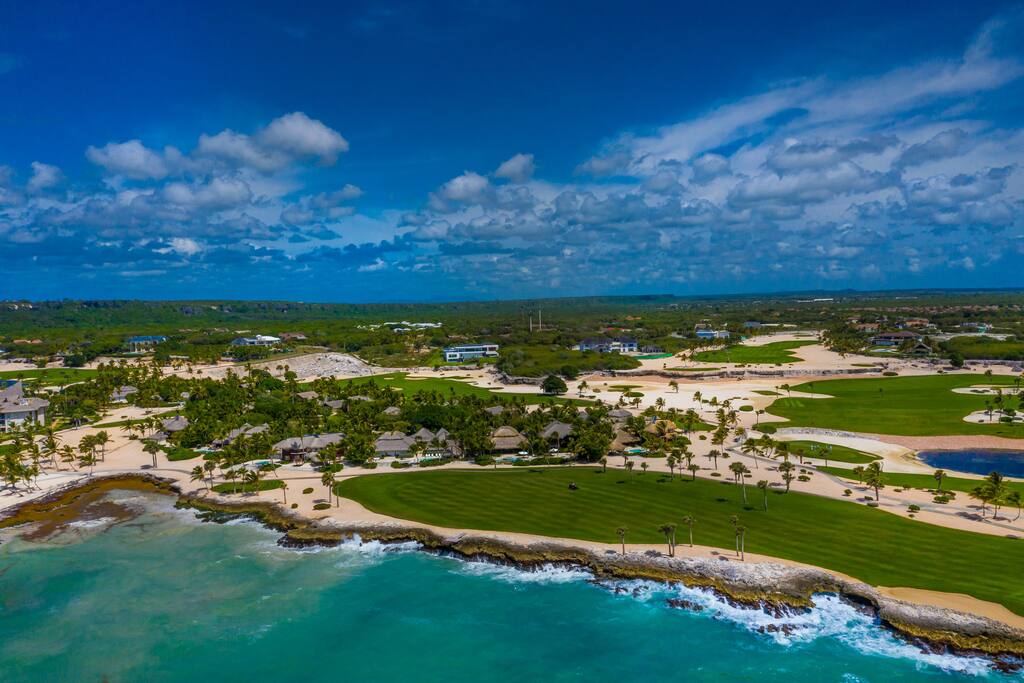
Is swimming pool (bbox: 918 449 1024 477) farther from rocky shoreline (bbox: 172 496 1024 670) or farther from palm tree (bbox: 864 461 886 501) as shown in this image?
rocky shoreline (bbox: 172 496 1024 670)

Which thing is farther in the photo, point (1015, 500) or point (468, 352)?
point (468, 352)

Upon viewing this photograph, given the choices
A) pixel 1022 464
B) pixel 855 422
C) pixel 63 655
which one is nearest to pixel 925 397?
pixel 855 422

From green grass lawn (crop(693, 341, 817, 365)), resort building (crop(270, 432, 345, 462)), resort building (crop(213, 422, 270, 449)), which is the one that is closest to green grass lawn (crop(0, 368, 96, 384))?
resort building (crop(213, 422, 270, 449))

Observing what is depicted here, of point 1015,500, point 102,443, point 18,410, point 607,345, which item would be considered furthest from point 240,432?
point 607,345

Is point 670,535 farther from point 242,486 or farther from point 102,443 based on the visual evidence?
point 102,443

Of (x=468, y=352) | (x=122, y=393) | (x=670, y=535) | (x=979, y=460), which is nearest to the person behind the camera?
(x=670, y=535)

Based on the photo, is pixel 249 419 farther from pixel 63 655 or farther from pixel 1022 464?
pixel 1022 464

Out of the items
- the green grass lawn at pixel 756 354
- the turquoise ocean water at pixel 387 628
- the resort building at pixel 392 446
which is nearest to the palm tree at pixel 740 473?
the turquoise ocean water at pixel 387 628

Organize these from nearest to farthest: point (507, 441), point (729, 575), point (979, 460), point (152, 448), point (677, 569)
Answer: point (729, 575)
point (677, 569)
point (979, 460)
point (507, 441)
point (152, 448)
